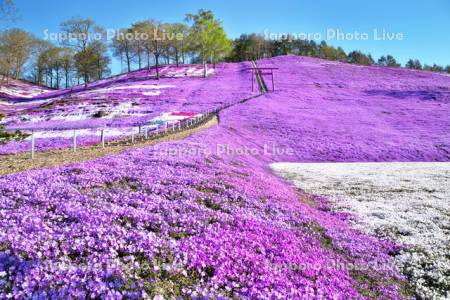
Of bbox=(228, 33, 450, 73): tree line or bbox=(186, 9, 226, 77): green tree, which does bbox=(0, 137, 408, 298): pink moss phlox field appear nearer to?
bbox=(186, 9, 226, 77): green tree

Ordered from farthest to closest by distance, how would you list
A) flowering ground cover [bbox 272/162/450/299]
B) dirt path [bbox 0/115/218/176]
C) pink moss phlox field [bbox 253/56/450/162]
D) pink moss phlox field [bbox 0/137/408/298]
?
pink moss phlox field [bbox 253/56/450/162] → dirt path [bbox 0/115/218/176] → flowering ground cover [bbox 272/162/450/299] → pink moss phlox field [bbox 0/137/408/298]

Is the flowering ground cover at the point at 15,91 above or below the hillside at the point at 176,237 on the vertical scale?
above

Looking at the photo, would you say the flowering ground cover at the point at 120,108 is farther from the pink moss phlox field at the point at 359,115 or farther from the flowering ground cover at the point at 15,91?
the flowering ground cover at the point at 15,91

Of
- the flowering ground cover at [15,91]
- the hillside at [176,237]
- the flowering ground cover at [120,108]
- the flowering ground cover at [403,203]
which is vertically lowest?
the flowering ground cover at [403,203]

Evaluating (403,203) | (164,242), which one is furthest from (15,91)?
(164,242)

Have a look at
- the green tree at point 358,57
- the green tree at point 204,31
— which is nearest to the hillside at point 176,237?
the green tree at point 204,31

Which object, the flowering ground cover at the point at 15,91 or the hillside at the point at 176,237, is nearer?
the hillside at the point at 176,237

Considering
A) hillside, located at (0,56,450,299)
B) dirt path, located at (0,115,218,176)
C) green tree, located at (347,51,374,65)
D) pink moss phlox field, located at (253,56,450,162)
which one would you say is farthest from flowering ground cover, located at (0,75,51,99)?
green tree, located at (347,51,374,65)

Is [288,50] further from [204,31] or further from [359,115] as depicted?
[359,115]

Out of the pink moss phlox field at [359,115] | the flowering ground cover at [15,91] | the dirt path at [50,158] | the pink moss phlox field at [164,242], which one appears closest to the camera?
the pink moss phlox field at [164,242]

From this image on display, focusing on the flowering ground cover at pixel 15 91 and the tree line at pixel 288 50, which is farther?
the tree line at pixel 288 50

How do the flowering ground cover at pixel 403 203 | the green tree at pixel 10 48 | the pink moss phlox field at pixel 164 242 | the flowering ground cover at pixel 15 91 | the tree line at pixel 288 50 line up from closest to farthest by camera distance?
the pink moss phlox field at pixel 164 242, the flowering ground cover at pixel 403 203, the green tree at pixel 10 48, the flowering ground cover at pixel 15 91, the tree line at pixel 288 50

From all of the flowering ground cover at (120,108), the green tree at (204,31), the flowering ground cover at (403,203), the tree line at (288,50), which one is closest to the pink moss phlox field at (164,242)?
the flowering ground cover at (403,203)

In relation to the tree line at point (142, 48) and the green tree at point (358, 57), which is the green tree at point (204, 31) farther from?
the green tree at point (358, 57)
